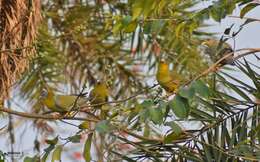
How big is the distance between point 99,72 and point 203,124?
7.59 feet

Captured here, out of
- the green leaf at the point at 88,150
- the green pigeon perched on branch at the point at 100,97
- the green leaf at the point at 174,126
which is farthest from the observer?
the green pigeon perched on branch at the point at 100,97

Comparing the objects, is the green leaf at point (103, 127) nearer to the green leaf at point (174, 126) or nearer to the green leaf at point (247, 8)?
the green leaf at point (174, 126)

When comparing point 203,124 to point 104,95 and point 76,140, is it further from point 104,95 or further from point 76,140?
point 76,140

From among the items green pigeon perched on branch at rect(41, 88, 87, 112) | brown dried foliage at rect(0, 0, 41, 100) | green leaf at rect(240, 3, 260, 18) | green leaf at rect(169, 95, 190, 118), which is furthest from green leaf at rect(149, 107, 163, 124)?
brown dried foliage at rect(0, 0, 41, 100)

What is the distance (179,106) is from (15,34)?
3.88 feet

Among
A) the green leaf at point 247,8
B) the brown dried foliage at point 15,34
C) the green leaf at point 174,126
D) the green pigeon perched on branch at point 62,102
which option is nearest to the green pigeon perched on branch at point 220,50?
Answer: the green leaf at point 247,8

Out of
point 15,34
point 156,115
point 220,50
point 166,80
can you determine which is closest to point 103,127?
point 156,115

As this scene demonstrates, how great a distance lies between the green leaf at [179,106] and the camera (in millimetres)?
1630

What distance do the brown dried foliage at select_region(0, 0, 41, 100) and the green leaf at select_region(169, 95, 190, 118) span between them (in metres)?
1.10

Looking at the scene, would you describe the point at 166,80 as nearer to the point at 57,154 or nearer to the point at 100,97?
the point at 100,97

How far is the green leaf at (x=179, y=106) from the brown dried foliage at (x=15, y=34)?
3.60 ft

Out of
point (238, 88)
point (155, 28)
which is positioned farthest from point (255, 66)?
point (155, 28)

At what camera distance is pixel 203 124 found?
221cm

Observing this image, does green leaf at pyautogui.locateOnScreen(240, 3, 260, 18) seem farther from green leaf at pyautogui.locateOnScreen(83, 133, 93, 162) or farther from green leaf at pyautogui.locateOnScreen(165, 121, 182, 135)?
green leaf at pyautogui.locateOnScreen(83, 133, 93, 162)
